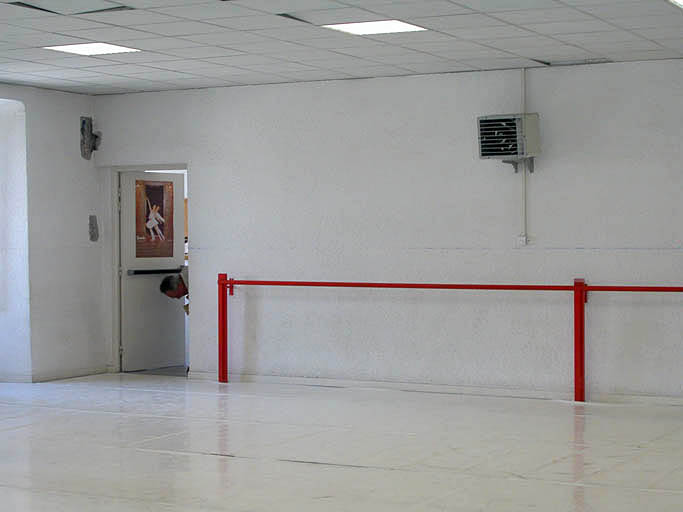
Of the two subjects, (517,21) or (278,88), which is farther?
(278,88)

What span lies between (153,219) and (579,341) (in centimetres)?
468

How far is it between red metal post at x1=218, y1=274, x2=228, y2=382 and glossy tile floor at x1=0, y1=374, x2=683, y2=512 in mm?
554

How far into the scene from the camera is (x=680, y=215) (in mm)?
8469

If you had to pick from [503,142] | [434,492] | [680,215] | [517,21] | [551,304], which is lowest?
[434,492]

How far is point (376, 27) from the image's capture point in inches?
288

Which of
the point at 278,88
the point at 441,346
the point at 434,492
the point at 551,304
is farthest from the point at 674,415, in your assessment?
the point at 278,88

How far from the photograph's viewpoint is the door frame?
10.9 m

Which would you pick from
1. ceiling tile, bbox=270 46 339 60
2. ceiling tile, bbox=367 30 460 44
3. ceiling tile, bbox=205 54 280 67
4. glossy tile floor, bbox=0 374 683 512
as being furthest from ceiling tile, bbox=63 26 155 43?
glossy tile floor, bbox=0 374 683 512

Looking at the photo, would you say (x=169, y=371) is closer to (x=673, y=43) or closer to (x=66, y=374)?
(x=66, y=374)

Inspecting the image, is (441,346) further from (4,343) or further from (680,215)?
(4,343)

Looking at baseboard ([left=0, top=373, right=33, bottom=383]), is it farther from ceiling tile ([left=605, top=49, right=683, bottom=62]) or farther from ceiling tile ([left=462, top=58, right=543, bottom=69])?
ceiling tile ([left=605, top=49, right=683, bottom=62])

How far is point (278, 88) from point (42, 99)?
7.22 feet

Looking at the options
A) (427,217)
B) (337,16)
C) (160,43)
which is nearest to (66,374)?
(427,217)

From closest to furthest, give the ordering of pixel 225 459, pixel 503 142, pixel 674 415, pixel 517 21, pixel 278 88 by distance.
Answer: pixel 225 459, pixel 517 21, pixel 674 415, pixel 503 142, pixel 278 88
